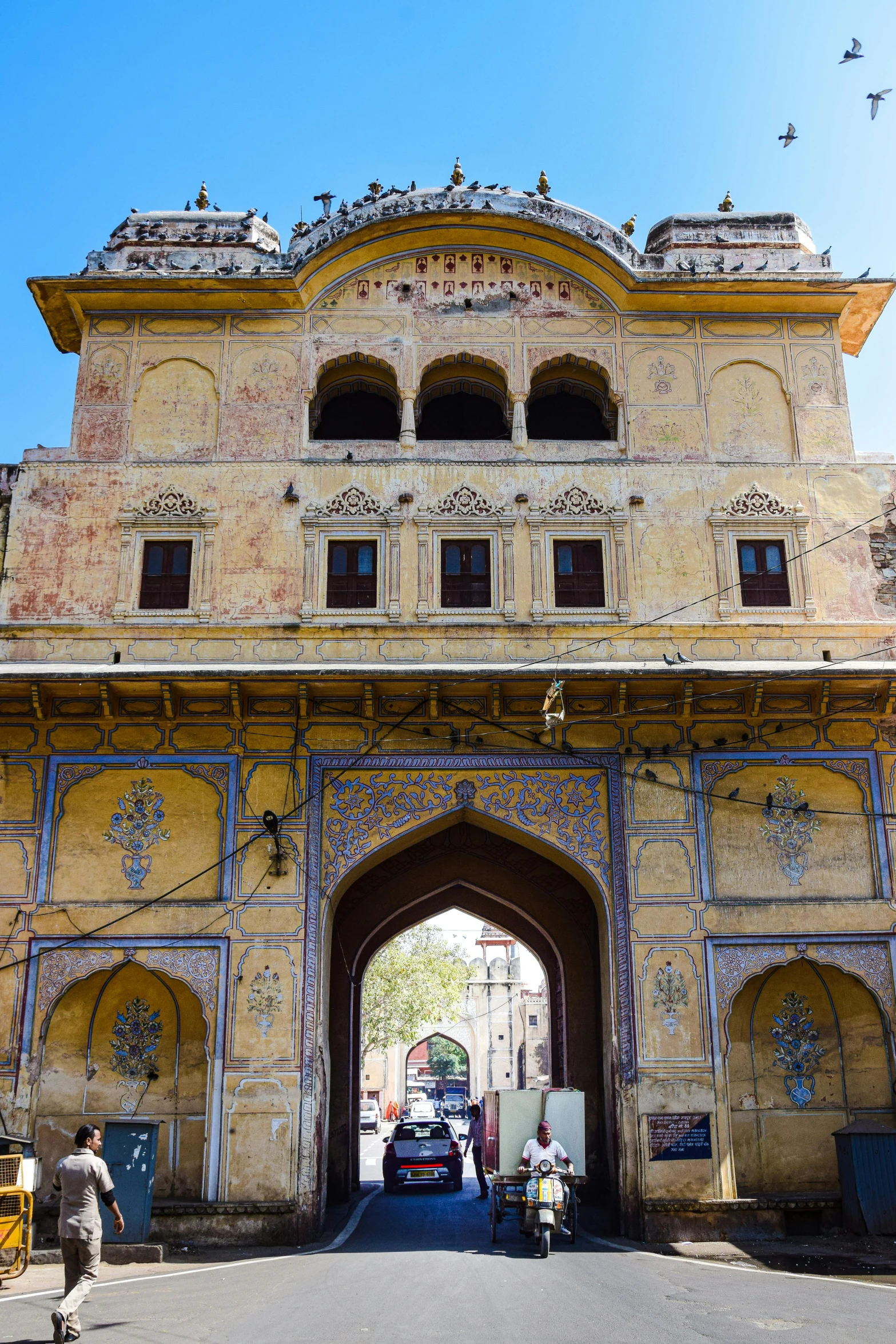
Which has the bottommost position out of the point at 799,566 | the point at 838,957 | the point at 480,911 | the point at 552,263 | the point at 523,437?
the point at 838,957

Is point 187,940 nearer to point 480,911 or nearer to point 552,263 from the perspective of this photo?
point 480,911

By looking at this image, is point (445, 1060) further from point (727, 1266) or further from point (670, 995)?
point (727, 1266)

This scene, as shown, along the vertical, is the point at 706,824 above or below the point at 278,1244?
above

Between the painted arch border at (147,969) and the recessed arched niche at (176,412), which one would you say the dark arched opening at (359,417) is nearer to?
the recessed arched niche at (176,412)

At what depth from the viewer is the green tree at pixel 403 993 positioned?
3631 centimetres

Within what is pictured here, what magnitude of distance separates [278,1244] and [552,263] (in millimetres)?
11936

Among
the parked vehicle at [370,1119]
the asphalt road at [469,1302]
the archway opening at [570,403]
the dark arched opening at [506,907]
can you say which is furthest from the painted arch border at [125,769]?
the parked vehicle at [370,1119]

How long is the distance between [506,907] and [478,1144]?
491cm

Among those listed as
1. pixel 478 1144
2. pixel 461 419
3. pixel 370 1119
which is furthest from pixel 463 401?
pixel 370 1119

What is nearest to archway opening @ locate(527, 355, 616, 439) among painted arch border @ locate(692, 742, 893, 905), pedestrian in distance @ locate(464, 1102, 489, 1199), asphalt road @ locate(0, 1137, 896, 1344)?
painted arch border @ locate(692, 742, 893, 905)

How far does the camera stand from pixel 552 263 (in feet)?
52.5

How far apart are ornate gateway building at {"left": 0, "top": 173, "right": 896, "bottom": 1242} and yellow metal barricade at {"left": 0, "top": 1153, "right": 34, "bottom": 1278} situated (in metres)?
2.12

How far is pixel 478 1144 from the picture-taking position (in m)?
20.7

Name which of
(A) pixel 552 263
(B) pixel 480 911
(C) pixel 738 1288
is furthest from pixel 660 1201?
(A) pixel 552 263
